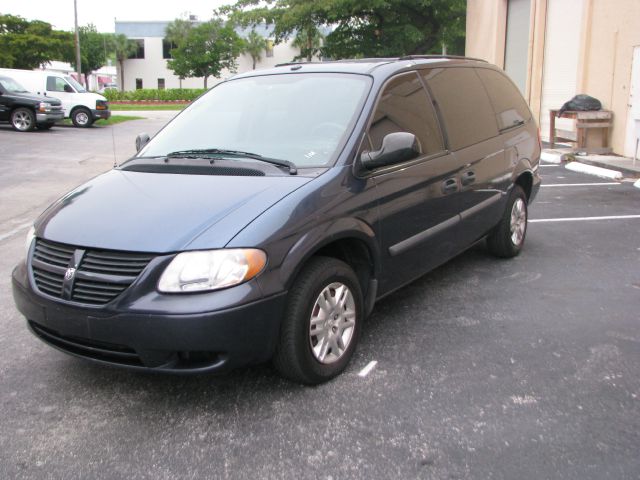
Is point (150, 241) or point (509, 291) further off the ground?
point (150, 241)

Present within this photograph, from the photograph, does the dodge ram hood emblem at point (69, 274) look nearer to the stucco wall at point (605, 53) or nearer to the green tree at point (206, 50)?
the stucco wall at point (605, 53)

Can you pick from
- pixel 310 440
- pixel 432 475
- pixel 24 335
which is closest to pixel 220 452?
pixel 310 440

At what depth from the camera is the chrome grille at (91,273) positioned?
302cm

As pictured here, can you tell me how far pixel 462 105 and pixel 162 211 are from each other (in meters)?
2.74

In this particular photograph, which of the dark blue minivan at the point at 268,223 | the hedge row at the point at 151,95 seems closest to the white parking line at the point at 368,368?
the dark blue minivan at the point at 268,223

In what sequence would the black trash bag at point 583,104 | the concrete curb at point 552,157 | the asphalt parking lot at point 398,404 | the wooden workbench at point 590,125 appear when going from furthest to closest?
the black trash bag at point 583,104
the concrete curb at point 552,157
the wooden workbench at point 590,125
the asphalt parking lot at point 398,404

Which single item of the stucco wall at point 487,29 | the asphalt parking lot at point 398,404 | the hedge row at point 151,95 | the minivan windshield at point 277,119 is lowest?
the asphalt parking lot at point 398,404

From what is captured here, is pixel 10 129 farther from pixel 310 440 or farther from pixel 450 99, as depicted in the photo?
pixel 310 440

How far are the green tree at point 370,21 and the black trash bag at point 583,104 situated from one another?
18.2m

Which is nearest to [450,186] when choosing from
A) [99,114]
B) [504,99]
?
[504,99]

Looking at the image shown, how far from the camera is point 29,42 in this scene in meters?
45.6

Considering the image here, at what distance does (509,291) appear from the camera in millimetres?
5098

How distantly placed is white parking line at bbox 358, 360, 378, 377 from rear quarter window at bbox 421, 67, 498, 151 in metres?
1.77

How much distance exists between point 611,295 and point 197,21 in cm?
7558
